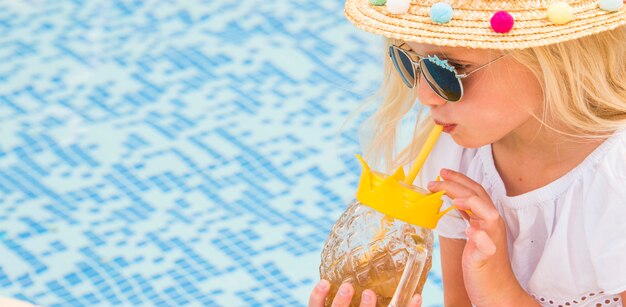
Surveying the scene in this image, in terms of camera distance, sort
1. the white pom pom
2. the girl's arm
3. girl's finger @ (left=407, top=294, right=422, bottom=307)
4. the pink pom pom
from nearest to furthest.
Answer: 1. the pink pom pom
2. the white pom pom
3. girl's finger @ (left=407, top=294, right=422, bottom=307)
4. the girl's arm

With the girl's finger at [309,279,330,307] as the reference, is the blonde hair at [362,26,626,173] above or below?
above

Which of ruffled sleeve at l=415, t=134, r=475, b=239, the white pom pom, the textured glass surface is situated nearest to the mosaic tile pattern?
ruffled sleeve at l=415, t=134, r=475, b=239

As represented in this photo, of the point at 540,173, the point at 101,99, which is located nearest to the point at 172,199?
the point at 101,99

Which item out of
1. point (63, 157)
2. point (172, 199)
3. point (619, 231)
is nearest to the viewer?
point (619, 231)

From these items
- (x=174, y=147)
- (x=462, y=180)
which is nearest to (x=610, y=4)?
(x=462, y=180)

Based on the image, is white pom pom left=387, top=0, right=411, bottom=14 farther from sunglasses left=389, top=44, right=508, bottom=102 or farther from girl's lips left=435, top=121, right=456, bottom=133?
girl's lips left=435, top=121, right=456, bottom=133

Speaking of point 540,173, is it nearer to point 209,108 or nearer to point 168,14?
point 209,108

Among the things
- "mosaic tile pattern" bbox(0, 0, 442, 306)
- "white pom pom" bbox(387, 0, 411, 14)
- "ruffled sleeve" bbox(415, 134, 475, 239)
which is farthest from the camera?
"mosaic tile pattern" bbox(0, 0, 442, 306)

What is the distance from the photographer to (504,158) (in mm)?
2818

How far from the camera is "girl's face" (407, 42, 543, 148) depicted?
235cm

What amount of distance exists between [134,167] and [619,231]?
10.3ft

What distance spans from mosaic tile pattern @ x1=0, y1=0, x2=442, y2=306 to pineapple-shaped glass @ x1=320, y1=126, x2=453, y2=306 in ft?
2.14

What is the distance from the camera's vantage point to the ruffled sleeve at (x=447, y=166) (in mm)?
2920

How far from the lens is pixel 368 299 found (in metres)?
2.49
